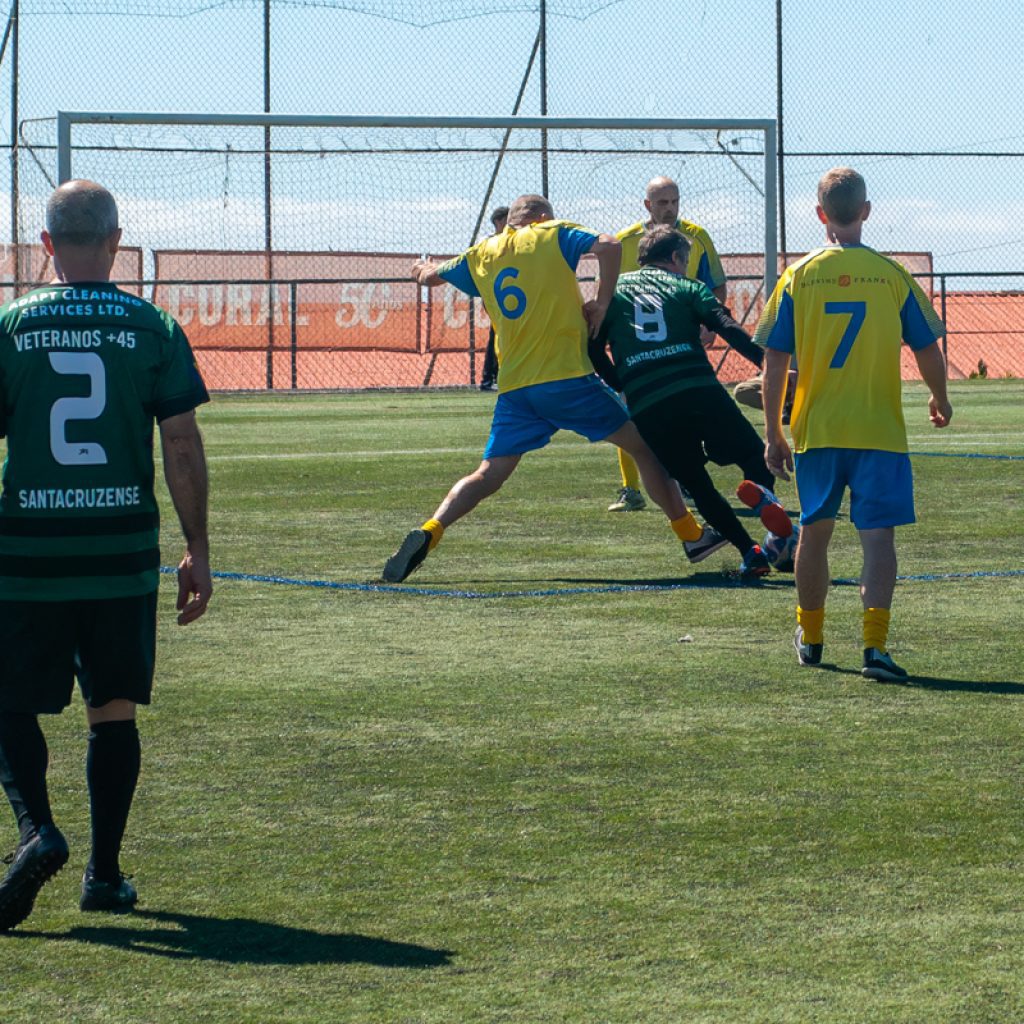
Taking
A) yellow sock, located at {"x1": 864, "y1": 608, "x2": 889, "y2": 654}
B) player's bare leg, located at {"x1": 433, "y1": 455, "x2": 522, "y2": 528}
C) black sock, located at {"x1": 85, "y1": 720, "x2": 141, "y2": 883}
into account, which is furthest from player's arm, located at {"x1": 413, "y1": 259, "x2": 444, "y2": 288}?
black sock, located at {"x1": 85, "y1": 720, "x2": 141, "y2": 883}

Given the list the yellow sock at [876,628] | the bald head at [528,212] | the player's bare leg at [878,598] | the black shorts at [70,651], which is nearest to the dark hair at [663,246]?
the bald head at [528,212]

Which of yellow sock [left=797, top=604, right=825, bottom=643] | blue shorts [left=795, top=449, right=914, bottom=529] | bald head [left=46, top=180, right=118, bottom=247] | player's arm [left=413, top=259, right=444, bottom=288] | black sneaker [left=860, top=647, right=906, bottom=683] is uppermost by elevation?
player's arm [left=413, top=259, right=444, bottom=288]

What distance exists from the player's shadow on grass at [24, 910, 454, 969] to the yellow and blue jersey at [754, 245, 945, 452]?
11.1ft

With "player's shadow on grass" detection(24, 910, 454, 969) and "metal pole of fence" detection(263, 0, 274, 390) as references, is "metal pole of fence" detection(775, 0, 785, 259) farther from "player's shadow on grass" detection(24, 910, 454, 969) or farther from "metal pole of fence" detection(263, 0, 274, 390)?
"player's shadow on grass" detection(24, 910, 454, 969)

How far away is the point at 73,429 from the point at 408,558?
500 centimetres

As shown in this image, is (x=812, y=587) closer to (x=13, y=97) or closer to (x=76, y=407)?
(x=76, y=407)

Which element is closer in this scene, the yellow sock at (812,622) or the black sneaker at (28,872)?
the black sneaker at (28,872)

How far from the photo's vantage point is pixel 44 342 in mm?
4309

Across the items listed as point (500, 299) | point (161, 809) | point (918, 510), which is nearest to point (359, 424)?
point (918, 510)

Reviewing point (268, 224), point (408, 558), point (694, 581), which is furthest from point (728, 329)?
point (268, 224)

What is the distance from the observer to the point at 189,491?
451 cm

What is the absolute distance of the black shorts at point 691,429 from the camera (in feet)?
31.7

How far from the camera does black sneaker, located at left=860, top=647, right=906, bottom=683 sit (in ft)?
22.0

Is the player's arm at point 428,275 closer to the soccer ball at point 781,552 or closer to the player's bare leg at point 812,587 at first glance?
the soccer ball at point 781,552
